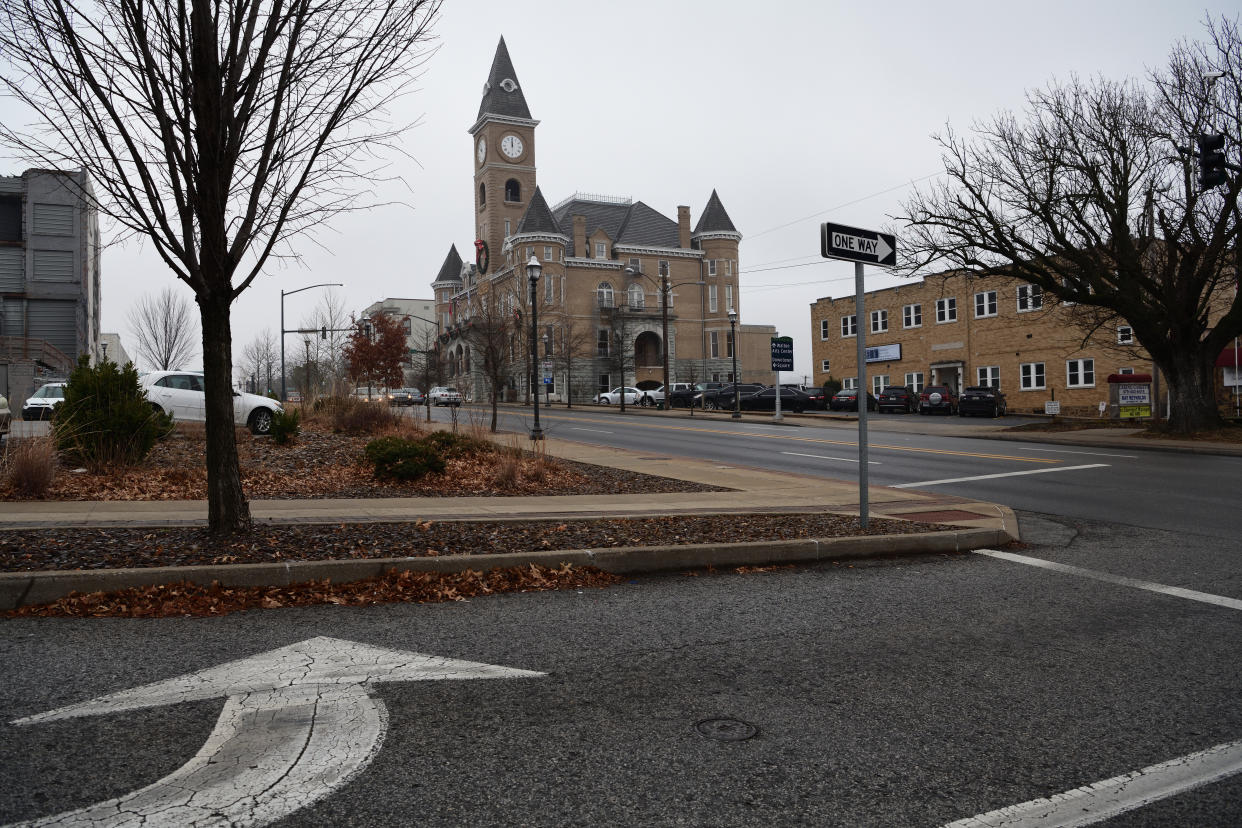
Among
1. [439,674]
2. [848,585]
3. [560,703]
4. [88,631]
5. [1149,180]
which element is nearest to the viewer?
[560,703]

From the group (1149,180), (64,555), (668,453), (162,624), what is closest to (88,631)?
(162,624)

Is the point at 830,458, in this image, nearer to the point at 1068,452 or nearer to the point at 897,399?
the point at 1068,452

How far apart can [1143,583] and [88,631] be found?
760cm

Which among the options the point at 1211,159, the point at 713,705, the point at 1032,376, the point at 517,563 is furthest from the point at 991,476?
the point at 1032,376

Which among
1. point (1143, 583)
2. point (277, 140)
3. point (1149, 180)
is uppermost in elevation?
point (1149, 180)

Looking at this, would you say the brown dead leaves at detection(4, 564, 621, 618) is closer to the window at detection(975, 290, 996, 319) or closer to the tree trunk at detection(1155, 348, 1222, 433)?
the tree trunk at detection(1155, 348, 1222, 433)

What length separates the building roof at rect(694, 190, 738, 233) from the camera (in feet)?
262

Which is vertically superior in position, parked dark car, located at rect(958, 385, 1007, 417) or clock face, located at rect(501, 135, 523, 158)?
clock face, located at rect(501, 135, 523, 158)

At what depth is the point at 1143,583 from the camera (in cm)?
682

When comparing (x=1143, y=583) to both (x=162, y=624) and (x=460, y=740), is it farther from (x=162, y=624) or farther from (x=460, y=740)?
(x=162, y=624)

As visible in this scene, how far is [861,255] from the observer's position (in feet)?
27.9

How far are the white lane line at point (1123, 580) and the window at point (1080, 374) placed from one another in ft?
137

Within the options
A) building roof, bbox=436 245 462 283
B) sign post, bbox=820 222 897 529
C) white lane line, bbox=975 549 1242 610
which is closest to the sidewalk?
white lane line, bbox=975 549 1242 610

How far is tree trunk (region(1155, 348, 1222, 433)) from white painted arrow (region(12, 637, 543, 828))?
27.5 meters
